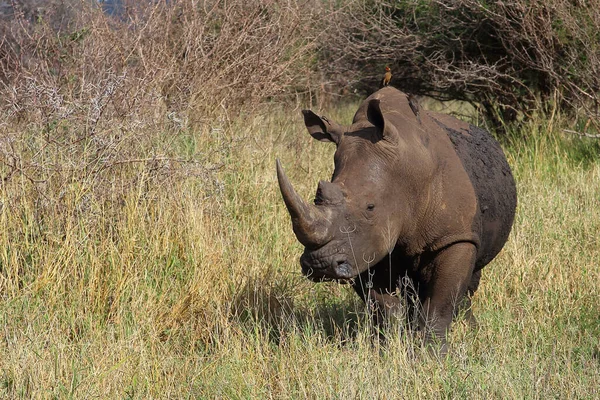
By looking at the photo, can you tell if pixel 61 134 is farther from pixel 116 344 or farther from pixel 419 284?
pixel 419 284

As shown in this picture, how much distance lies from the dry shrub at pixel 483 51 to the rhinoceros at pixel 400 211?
425 cm

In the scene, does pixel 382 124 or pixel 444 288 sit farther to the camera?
pixel 444 288

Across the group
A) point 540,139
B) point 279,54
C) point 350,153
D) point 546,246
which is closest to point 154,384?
point 350,153

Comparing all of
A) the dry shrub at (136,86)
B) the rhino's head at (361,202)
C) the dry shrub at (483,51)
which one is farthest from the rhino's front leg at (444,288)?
the dry shrub at (483,51)

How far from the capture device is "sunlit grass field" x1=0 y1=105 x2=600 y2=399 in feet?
15.6

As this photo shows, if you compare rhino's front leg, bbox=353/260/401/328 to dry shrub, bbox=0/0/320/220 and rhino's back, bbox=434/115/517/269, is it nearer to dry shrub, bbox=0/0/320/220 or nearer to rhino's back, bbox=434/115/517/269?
rhino's back, bbox=434/115/517/269

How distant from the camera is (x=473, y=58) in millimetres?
10477

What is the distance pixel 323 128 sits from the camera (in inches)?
217

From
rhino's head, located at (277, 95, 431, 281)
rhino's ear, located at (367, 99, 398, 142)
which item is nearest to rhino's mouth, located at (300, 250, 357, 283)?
rhino's head, located at (277, 95, 431, 281)

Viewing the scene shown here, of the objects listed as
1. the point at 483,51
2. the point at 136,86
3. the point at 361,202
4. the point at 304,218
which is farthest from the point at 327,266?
the point at 483,51

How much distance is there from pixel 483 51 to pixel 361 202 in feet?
19.6

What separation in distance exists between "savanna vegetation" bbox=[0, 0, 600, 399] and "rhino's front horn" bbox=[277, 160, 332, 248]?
0.62 metres

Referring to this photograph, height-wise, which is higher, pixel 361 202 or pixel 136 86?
pixel 136 86

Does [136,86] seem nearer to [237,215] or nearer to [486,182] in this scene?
[237,215]
